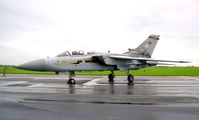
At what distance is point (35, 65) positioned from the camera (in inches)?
496

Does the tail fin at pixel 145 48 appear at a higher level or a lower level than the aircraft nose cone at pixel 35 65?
higher

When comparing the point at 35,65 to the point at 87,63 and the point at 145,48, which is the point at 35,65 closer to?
the point at 87,63

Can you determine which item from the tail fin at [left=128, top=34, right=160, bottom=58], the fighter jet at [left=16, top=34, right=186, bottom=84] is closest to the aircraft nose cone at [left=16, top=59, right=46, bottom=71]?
the fighter jet at [left=16, top=34, right=186, bottom=84]

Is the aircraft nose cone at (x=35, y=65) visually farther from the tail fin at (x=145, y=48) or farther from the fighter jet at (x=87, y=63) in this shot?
the tail fin at (x=145, y=48)

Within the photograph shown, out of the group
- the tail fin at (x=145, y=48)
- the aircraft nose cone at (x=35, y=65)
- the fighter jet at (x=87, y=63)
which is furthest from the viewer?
the tail fin at (x=145, y=48)

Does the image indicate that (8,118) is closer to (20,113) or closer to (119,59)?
(20,113)

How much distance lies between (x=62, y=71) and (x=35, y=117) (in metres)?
9.23

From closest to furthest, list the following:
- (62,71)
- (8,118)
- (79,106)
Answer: (8,118) < (79,106) < (62,71)

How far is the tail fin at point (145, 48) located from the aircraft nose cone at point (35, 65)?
30.5 ft

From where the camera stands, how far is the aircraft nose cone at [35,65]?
12.4 metres

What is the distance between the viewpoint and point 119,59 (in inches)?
602

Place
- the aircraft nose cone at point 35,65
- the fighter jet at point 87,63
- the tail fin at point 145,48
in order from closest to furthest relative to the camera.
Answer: the aircraft nose cone at point 35,65, the fighter jet at point 87,63, the tail fin at point 145,48

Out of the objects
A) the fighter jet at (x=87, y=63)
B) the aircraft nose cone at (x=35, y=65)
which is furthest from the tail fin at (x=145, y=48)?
the aircraft nose cone at (x=35, y=65)

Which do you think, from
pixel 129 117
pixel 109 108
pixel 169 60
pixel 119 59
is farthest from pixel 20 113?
pixel 169 60
